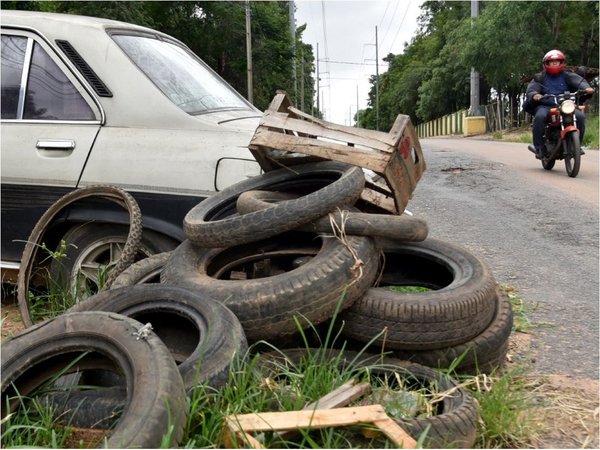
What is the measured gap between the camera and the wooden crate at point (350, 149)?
4051mm

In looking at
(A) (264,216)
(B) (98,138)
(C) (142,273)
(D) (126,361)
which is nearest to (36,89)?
Answer: (B) (98,138)

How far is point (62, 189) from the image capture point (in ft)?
14.5

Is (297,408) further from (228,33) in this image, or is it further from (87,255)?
(228,33)

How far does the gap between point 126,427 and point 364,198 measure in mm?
2307

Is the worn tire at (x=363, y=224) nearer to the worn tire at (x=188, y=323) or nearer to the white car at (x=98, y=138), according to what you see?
the white car at (x=98, y=138)

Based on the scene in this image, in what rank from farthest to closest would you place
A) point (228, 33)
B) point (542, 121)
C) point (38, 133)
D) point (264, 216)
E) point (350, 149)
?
point (228, 33)
point (542, 121)
point (38, 133)
point (350, 149)
point (264, 216)

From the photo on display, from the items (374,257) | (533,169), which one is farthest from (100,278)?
(533,169)

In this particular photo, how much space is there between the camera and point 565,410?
122 inches

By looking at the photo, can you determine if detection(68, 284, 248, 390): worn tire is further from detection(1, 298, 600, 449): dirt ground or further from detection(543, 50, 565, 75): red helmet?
detection(543, 50, 565, 75): red helmet

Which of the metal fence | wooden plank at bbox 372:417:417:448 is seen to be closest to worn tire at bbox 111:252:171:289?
wooden plank at bbox 372:417:417:448

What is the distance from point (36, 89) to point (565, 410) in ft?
12.8

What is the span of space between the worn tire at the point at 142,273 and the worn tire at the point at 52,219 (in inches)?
5.6

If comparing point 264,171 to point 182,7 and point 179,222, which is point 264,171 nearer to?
point 179,222

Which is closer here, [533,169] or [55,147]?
[55,147]
